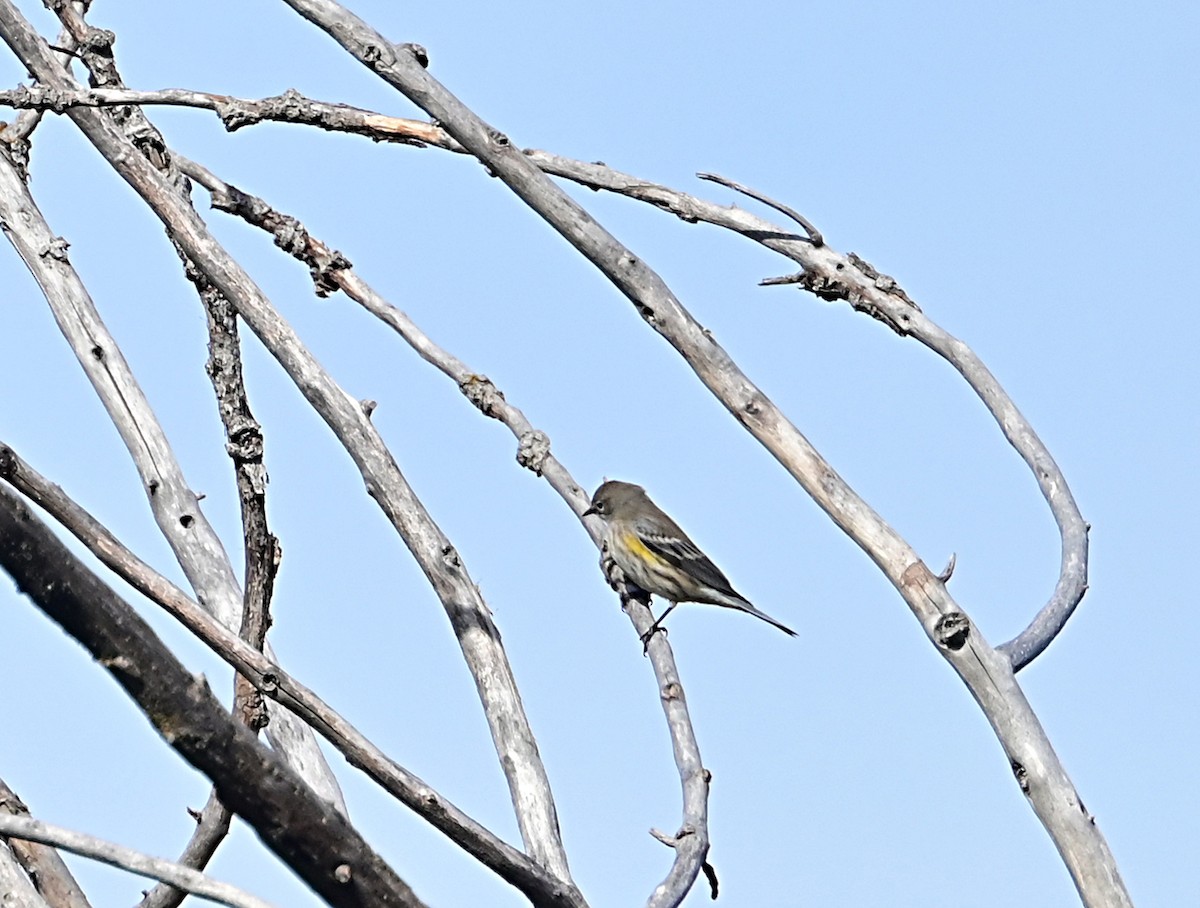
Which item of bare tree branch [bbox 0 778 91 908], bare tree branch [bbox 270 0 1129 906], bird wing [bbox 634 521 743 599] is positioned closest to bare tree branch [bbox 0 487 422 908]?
bare tree branch [bbox 270 0 1129 906]

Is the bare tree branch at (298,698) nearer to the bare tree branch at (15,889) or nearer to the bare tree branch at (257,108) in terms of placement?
the bare tree branch at (15,889)

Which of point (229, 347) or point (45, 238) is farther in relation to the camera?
point (45, 238)

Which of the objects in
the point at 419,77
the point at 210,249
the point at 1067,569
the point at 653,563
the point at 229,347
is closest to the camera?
the point at 1067,569

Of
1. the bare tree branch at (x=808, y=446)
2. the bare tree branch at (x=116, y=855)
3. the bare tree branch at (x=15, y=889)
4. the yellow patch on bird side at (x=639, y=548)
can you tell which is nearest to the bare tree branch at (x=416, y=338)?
the bare tree branch at (x=808, y=446)

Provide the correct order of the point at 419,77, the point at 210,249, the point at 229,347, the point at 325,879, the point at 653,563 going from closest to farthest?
1. the point at 325,879
2. the point at 419,77
3. the point at 229,347
4. the point at 210,249
5. the point at 653,563

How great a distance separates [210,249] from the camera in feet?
19.1

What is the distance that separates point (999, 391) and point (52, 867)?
3.56 m

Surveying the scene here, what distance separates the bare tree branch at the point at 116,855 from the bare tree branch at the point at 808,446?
2307 millimetres

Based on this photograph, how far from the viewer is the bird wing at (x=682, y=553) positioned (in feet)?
34.6

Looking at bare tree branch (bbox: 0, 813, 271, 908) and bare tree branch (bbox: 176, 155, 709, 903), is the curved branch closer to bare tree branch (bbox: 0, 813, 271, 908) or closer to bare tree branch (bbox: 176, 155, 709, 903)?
bare tree branch (bbox: 176, 155, 709, 903)

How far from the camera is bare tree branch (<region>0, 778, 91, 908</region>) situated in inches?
186

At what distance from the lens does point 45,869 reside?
15.6ft

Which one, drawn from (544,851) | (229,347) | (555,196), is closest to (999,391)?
(555,196)

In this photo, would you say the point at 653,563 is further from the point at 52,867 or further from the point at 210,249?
the point at 52,867
